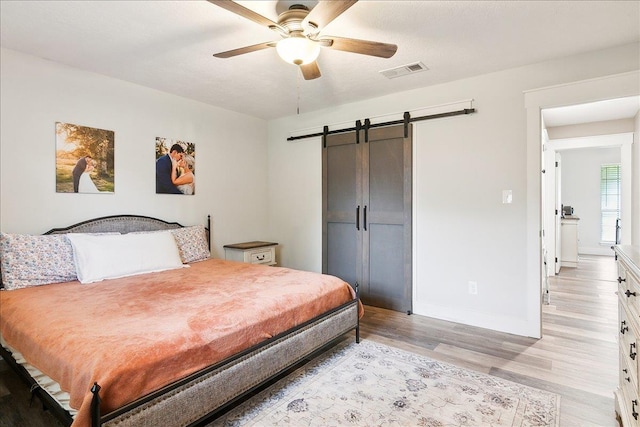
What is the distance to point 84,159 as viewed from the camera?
3223 mm

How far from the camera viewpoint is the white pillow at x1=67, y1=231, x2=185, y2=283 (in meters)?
2.80

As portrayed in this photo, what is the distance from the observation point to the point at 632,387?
5.13ft

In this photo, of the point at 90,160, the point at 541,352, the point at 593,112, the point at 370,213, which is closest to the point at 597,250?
the point at 593,112

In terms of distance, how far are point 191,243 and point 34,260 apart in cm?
137

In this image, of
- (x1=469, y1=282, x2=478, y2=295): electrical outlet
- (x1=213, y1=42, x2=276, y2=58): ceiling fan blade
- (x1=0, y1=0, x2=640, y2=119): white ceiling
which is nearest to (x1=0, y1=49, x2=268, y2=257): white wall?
(x1=0, y1=0, x2=640, y2=119): white ceiling

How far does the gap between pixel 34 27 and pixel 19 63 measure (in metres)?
0.62

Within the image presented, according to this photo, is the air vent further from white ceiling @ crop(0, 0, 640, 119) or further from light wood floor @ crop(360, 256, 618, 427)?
light wood floor @ crop(360, 256, 618, 427)

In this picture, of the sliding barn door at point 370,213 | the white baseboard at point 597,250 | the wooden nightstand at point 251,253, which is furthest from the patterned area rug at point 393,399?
the white baseboard at point 597,250

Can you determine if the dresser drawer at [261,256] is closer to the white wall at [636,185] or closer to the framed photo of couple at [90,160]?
the framed photo of couple at [90,160]

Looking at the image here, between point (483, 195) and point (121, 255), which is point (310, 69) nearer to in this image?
point (483, 195)

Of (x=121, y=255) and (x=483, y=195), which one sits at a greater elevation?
(x=483, y=195)

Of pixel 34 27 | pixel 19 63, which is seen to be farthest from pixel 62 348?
pixel 19 63

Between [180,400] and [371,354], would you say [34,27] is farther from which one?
[371,354]

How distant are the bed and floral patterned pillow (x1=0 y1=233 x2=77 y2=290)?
0.03 ft
